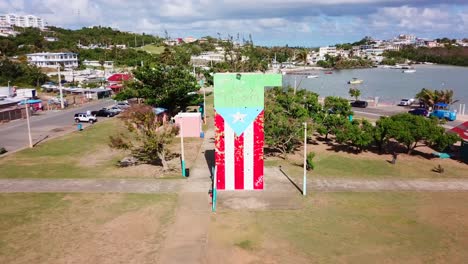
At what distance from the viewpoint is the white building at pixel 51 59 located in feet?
351

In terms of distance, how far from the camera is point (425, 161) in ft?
95.0

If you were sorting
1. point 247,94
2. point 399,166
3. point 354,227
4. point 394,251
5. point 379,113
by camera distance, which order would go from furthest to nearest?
point 379,113 → point 399,166 → point 247,94 → point 354,227 → point 394,251

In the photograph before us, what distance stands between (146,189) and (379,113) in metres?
41.4

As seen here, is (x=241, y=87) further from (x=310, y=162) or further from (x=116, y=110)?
(x=116, y=110)

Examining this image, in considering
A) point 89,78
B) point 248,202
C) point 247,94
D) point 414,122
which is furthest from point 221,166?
point 89,78

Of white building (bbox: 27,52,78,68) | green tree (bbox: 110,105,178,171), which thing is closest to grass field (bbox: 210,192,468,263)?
green tree (bbox: 110,105,178,171)

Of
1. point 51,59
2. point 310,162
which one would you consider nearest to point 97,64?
point 51,59

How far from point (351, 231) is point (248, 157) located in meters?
7.49

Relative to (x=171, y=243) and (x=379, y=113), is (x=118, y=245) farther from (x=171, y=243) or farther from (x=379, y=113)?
(x=379, y=113)

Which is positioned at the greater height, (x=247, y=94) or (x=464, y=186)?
(x=247, y=94)

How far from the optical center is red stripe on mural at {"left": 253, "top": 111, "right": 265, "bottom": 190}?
21797mm

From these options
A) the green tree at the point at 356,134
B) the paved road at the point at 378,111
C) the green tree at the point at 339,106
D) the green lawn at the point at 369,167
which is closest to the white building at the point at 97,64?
the paved road at the point at 378,111

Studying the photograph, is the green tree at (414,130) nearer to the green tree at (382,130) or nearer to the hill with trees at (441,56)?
the green tree at (382,130)

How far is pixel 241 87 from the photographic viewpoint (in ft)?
70.2
